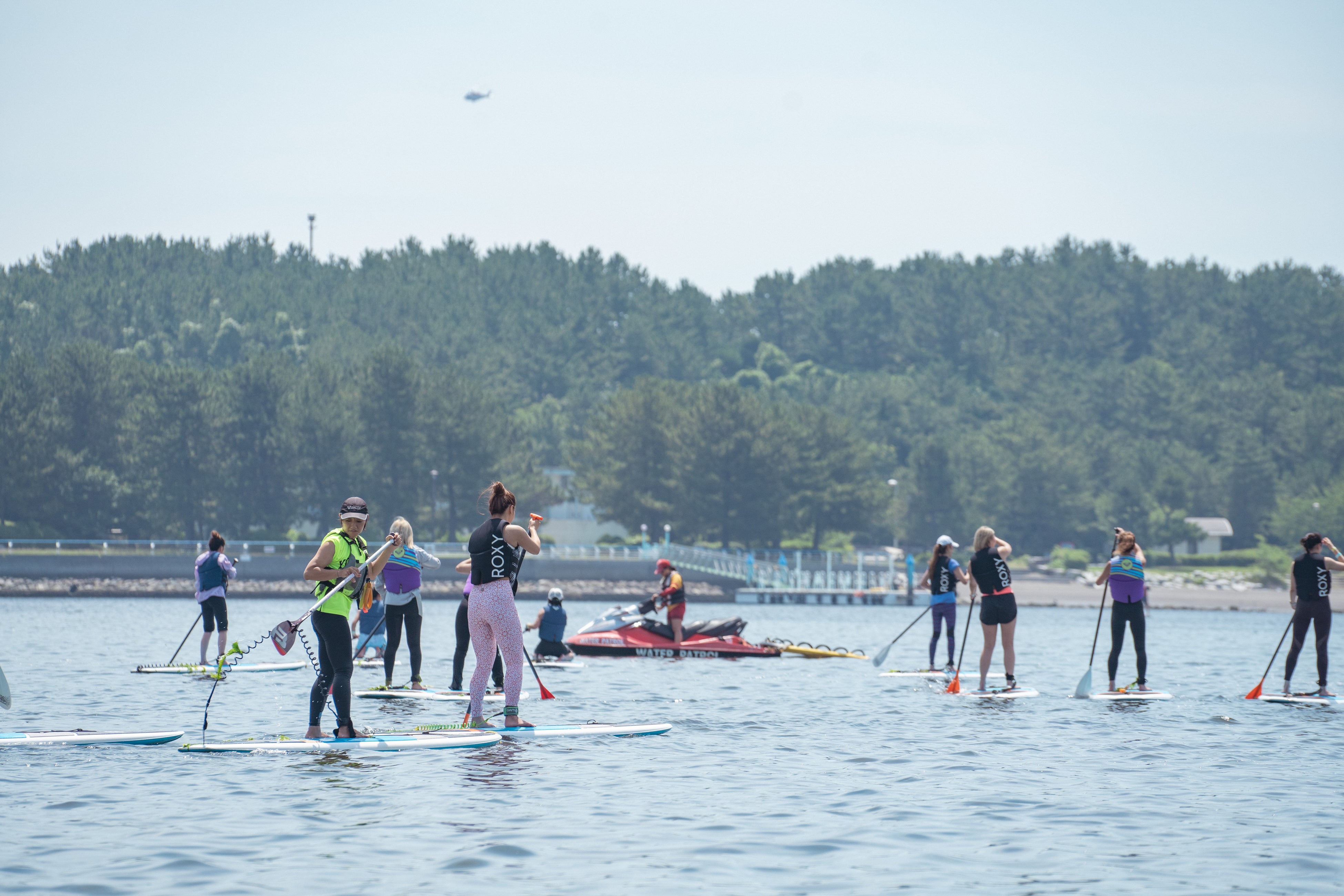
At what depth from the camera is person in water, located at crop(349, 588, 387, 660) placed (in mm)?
20281

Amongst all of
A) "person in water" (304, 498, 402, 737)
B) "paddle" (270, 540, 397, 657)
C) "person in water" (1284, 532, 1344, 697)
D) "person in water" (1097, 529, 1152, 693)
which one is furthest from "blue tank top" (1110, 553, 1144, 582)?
"person in water" (304, 498, 402, 737)

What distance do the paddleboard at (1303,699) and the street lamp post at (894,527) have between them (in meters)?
89.9

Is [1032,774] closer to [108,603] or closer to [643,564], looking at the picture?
[108,603]

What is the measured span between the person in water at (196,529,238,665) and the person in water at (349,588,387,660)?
1.87m

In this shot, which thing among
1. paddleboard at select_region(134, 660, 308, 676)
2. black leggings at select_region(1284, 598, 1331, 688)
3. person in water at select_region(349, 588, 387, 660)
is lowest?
paddleboard at select_region(134, 660, 308, 676)

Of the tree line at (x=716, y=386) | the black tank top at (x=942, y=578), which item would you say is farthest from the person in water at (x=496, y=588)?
the tree line at (x=716, y=386)

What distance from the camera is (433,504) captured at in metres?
104

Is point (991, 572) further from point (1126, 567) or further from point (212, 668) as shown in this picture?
point (212, 668)

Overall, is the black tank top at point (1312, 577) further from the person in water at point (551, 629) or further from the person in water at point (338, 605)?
the person in water at point (338, 605)

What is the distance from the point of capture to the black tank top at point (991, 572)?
62.7 ft

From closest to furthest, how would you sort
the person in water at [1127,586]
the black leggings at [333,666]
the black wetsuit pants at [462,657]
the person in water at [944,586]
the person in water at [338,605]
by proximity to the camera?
the person in water at [338,605], the black leggings at [333,666], the black wetsuit pants at [462,657], the person in water at [1127,586], the person in water at [944,586]

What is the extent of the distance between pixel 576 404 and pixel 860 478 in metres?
34.6

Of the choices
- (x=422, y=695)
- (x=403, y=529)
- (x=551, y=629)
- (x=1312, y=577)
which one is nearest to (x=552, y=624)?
(x=551, y=629)

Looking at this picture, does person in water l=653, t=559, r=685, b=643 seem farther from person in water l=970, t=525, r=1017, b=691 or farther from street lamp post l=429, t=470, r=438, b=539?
street lamp post l=429, t=470, r=438, b=539
